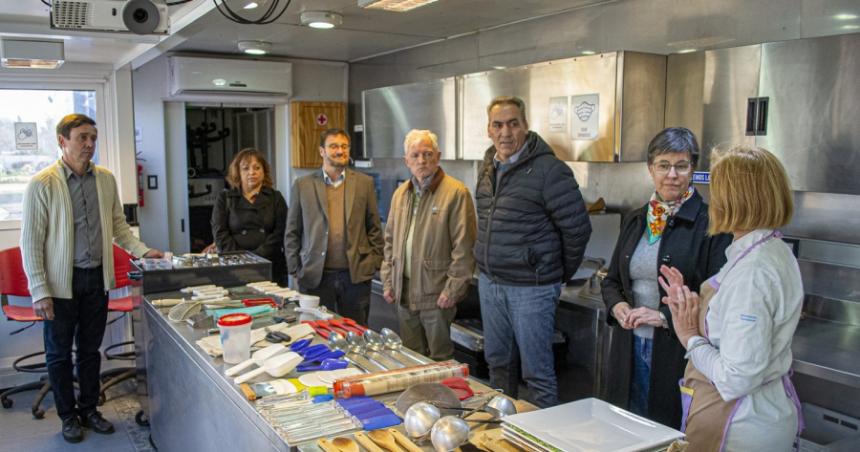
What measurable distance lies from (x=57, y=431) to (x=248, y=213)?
1524 mm

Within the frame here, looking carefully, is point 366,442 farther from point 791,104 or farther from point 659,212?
point 791,104

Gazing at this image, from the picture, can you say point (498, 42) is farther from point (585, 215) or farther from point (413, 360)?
point (413, 360)

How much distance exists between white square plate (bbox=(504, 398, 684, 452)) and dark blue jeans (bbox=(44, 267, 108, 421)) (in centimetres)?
262

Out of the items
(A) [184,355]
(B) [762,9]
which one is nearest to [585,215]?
(B) [762,9]

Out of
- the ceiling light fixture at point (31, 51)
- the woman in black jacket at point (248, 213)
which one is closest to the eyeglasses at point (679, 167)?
the woman in black jacket at point (248, 213)

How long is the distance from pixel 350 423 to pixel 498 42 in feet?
11.2

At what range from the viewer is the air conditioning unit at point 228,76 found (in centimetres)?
549

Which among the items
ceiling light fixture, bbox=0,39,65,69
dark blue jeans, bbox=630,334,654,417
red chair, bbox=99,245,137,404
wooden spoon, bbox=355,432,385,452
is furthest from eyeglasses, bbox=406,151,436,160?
ceiling light fixture, bbox=0,39,65,69

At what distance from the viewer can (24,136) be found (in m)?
4.66

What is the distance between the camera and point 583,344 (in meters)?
3.25

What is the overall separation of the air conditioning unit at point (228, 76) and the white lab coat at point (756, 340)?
4.81 metres

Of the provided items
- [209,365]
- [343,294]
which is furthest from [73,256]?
[209,365]

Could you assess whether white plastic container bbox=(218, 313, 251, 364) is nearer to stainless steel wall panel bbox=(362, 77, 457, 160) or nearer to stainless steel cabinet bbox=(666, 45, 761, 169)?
stainless steel cabinet bbox=(666, 45, 761, 169)

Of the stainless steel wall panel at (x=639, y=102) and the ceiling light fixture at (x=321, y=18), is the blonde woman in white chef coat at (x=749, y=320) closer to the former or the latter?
the stainless steel wall panel at (x=639, y=102)
